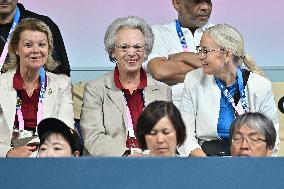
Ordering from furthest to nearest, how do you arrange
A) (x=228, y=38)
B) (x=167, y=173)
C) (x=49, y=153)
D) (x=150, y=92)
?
1. (x=150, y=92)
2. (x=228, y=38)
3. (x=49, y=153)
4. (x=167, y=173)

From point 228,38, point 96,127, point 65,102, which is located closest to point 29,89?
point 65,102

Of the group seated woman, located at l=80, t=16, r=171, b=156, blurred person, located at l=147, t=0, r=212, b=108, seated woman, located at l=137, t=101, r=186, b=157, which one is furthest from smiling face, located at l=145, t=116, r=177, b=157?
blurred person, located at l=147, t=0, r=212, b=108

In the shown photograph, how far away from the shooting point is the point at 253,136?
14.7ft

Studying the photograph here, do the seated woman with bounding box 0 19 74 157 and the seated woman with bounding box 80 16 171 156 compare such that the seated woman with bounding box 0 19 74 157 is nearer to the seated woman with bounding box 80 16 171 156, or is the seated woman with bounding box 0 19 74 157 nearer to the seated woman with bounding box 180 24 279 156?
the seated woman with bounding box 80 16 171 156

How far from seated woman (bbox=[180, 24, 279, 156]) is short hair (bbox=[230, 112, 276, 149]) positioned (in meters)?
0.49

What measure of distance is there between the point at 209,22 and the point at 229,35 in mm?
990

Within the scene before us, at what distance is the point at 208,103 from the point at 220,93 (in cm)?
8

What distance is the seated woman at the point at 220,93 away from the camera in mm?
5027

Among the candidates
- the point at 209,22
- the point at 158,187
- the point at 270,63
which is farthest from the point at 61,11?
the point at 158,187

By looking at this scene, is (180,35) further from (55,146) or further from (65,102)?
(55,146)

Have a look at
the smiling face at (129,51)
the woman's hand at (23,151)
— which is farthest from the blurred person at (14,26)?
the woman's hand at (23,151)

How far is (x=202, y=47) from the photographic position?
504cm

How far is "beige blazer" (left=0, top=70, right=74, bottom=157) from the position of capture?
5.02 metres

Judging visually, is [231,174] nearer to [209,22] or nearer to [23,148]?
[23,148]
